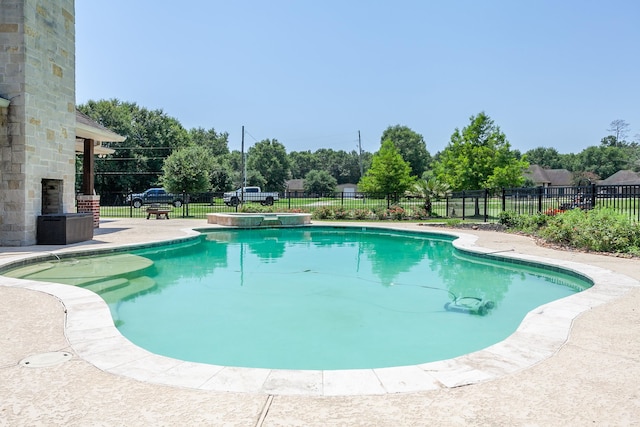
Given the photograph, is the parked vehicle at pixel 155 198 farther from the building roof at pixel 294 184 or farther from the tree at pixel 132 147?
the building roof at pixel 294 184

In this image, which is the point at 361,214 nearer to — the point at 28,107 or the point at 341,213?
the point at 341,213

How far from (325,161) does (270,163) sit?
26.4 metres

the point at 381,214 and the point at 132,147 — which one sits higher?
the point at 132,147

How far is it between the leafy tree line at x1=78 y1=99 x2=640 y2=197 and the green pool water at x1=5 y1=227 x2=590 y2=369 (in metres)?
12.9

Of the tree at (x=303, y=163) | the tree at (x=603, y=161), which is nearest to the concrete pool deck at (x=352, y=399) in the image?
the tree at (x=603, y=161)

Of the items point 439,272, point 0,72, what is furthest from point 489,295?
point 0,72

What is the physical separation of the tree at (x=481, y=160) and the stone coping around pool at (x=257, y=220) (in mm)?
9726

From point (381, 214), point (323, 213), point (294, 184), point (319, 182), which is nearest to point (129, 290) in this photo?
point (323, 213)

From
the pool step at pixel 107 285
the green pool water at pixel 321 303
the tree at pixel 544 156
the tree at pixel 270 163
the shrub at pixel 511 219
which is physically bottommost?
the green pool water at pixel 321 303

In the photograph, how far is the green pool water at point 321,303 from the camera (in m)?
4.53

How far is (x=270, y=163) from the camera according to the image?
63438mm

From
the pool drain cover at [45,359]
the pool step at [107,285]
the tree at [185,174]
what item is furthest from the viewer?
the tree at [185,174]

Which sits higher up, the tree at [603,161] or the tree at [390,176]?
the tree at [603,161]

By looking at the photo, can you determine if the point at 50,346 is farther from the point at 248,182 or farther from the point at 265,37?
the point at 248,182
